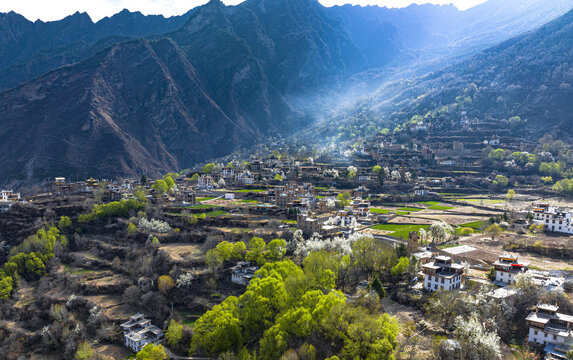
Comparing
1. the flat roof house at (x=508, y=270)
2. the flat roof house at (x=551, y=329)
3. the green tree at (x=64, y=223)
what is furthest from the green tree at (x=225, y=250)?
the flat roof house at (x=551, y=329)

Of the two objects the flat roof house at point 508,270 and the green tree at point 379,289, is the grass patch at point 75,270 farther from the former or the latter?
the flat roof house at point 508,270

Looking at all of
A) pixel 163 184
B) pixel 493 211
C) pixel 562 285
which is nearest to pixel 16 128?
pixel 163 184

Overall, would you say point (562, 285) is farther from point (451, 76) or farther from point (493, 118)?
point (451, 76)

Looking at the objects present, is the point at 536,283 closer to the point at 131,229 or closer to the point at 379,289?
the point at 379,289

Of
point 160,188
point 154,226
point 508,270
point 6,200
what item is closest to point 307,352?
point 508,270

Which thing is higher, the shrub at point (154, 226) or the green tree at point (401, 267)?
the shrub at point (154, 226)

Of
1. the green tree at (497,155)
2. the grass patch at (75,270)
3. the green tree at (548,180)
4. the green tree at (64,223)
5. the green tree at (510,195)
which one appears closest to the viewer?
the grass patch at (75,270)
